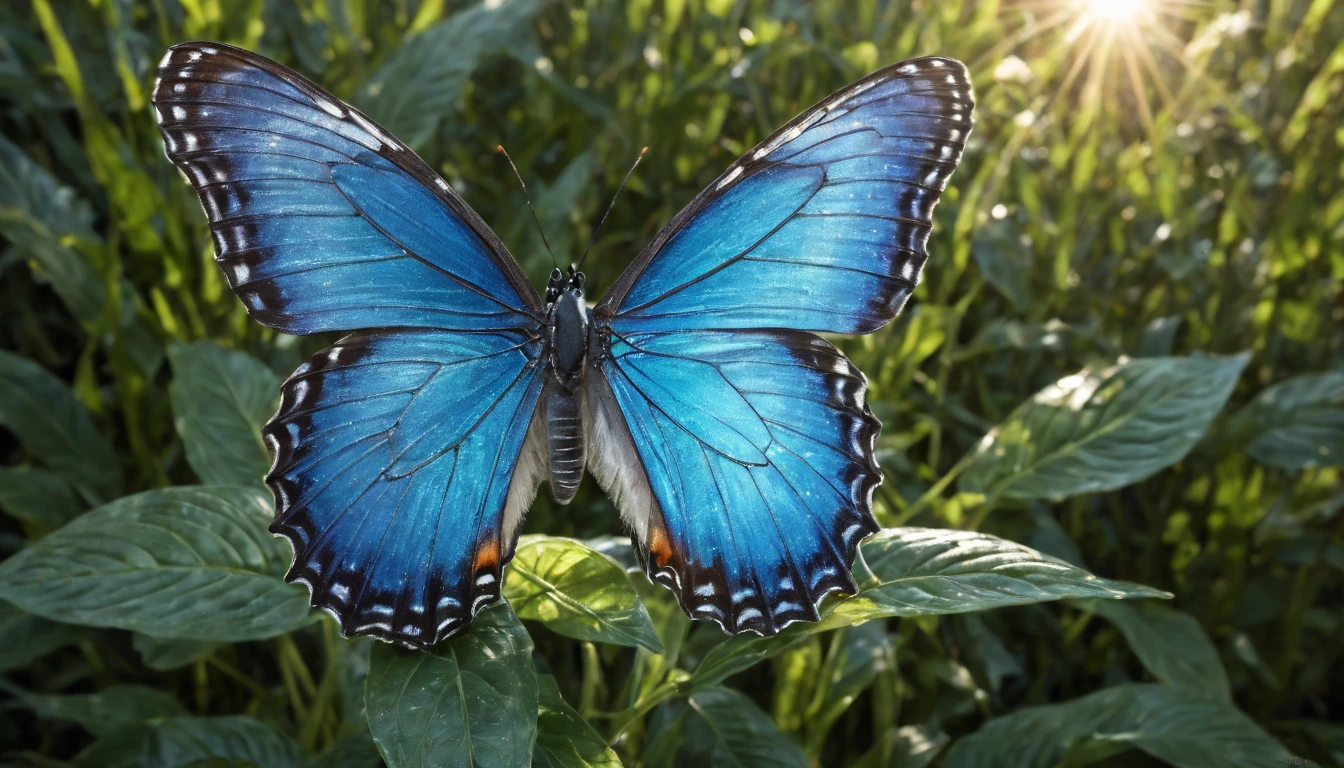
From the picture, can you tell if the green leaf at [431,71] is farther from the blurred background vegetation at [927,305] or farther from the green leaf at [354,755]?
A: the green leaf at [354,755]

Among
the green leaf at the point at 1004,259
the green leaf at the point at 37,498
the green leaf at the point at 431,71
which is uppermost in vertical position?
the green leaf at the point at 431,71

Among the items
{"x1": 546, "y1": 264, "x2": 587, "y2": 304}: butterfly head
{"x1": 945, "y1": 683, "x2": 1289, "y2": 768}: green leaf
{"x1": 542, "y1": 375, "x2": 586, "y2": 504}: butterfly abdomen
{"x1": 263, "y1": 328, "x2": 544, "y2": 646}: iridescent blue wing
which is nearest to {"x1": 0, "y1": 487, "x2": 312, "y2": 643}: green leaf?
{"x1": 263, "y1": 328, "x2": 544, "y2": 646}: iridescent blue wing

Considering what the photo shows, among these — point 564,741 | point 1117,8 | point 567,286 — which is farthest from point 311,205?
point 1117,8

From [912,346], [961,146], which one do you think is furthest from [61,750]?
[961,146]

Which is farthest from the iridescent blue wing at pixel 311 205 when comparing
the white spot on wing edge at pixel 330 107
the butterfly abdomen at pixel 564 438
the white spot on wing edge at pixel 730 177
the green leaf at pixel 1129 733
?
the green leaf at pixel 1129 733

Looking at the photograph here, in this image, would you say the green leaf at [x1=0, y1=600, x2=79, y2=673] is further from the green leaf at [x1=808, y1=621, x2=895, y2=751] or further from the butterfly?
the green leaf at [x1=808, y1=621, x2=895, y2=751]

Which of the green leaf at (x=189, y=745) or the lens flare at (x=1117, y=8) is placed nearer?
the green leaf at (x=189, y=745)

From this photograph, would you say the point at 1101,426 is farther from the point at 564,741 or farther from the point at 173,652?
the point at 173,652
